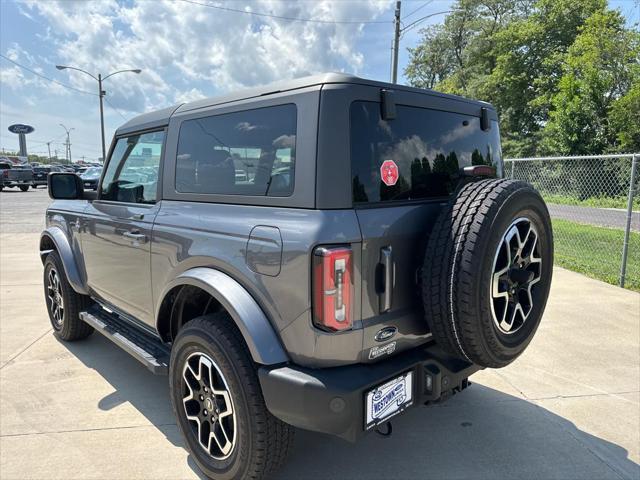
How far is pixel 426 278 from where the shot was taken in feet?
6.67

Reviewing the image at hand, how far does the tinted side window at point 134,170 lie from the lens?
2983 millimetres

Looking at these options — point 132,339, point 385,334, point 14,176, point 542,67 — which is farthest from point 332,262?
point 542,67

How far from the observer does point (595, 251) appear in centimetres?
833

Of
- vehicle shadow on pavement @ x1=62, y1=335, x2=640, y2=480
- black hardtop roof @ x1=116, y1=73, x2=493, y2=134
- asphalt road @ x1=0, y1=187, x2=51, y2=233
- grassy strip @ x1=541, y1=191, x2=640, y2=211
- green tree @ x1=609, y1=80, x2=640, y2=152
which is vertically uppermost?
green tree @ x1=609, y1=80, x2=640, y2=152

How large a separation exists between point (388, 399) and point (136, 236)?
188cm

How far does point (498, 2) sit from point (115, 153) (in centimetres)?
4071

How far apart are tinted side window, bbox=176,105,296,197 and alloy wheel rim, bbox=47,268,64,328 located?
7.51 feet

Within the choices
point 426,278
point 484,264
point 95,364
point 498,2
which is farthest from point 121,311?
point 498,2

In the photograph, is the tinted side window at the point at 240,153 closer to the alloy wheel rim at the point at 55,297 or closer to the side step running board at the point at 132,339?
the side step running board at the point at 132,339

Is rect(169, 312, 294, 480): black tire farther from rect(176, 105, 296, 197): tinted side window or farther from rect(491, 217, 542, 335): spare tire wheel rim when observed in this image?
rect(491, 217, 542, 335): spare tire wheel rim

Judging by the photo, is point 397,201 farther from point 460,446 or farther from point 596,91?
point 596,91

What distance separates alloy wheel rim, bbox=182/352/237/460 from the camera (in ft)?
7.37

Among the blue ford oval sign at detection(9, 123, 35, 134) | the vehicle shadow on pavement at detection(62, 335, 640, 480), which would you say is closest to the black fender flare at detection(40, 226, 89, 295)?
the vehicle shadow on pavement at detection(62, 335, 640, 480)

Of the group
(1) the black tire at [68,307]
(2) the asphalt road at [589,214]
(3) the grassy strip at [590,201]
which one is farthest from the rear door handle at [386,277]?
(2) the asphalt road at [589,214]
